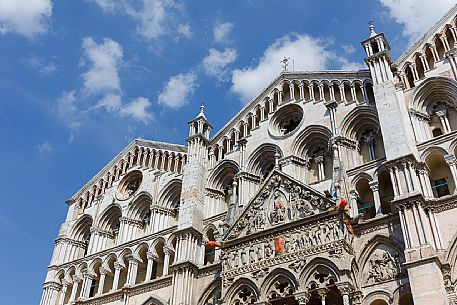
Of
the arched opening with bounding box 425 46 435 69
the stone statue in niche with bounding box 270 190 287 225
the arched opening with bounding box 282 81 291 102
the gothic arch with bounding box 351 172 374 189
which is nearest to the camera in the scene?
the stone statue in niche with bounding box 270 190 287 225

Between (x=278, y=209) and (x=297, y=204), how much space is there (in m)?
0.92

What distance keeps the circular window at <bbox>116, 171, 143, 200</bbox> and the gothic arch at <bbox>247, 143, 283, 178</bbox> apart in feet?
26.5

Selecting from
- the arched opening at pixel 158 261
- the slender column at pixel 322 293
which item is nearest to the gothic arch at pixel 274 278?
the slender column at pixel 322 293

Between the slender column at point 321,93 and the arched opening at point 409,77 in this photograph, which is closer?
the arched opening at point 409,77

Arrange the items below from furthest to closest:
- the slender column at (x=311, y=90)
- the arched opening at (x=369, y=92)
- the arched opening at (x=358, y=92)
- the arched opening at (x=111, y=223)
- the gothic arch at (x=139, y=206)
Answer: the arched opening at (x=111, y=223), the gothic arch at (x=139, y=206), the slender column at (x=311, y=90), the arched opening at (x=358, y=92), the arched opening at (x=369, y=92)

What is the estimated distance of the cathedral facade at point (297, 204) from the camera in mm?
19734

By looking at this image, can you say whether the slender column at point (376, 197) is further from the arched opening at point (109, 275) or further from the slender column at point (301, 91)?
the arched opening at point (109, 275)

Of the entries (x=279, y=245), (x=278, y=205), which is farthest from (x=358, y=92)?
(x=279, y=245)

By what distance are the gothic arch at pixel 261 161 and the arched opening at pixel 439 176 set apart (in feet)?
26.4

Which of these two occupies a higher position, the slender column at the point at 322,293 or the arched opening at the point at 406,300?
the slender column at the point at 322,293

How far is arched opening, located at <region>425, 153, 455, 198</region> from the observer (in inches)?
827

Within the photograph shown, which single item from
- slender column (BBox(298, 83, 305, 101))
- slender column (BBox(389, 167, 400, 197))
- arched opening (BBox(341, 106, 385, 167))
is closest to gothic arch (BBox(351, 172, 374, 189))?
arched opening (BBox(341, 106, 385, 167))

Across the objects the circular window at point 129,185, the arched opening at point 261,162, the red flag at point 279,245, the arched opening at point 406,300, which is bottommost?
the arched opening at point 406,300

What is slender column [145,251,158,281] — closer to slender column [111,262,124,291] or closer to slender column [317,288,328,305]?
slender column [111,262,124,291]
